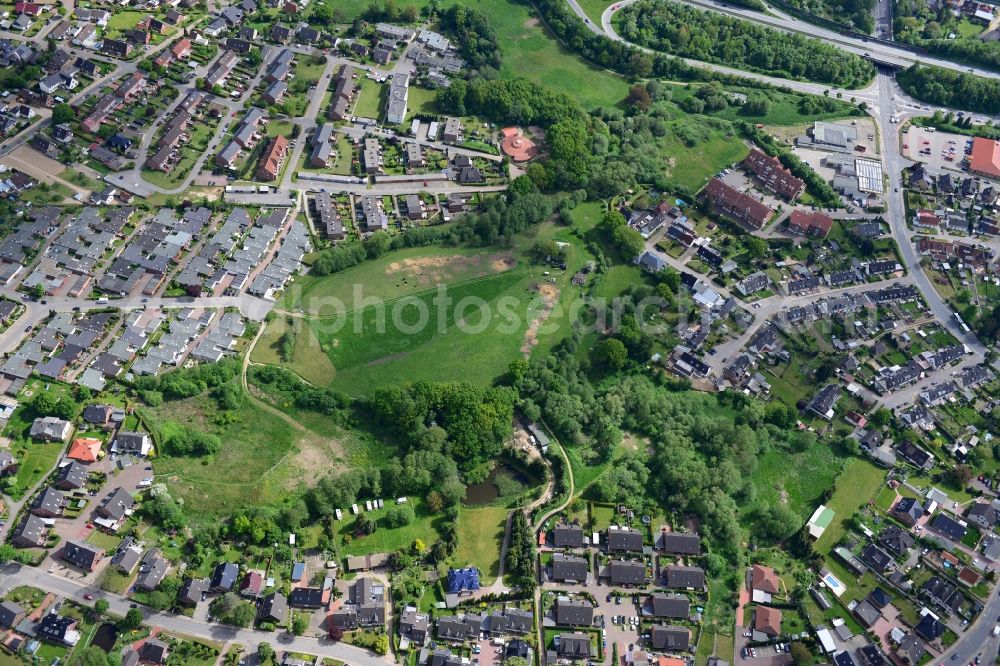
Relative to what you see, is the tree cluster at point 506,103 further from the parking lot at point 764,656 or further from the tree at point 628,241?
the parking lot at point 764,656

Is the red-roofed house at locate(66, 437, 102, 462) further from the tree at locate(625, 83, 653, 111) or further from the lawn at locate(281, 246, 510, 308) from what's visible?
the tree at locate(625, 83, 653, 111)

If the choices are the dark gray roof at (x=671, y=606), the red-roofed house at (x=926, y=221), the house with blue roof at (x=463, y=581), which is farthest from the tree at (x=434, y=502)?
the red-roofed house at (x=926, y=221)

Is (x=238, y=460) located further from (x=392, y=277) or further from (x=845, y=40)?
(x=845, y=40)

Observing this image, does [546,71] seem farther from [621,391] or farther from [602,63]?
[621,391]

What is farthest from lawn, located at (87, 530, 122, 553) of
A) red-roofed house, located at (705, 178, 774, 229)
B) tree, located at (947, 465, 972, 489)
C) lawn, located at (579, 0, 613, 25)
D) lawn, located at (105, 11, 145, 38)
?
lawn, located at (579, 0, 613, 25)

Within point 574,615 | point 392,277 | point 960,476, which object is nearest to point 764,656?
point 574,615

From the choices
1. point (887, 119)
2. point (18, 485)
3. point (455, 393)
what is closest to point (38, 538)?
point (18, 485)
